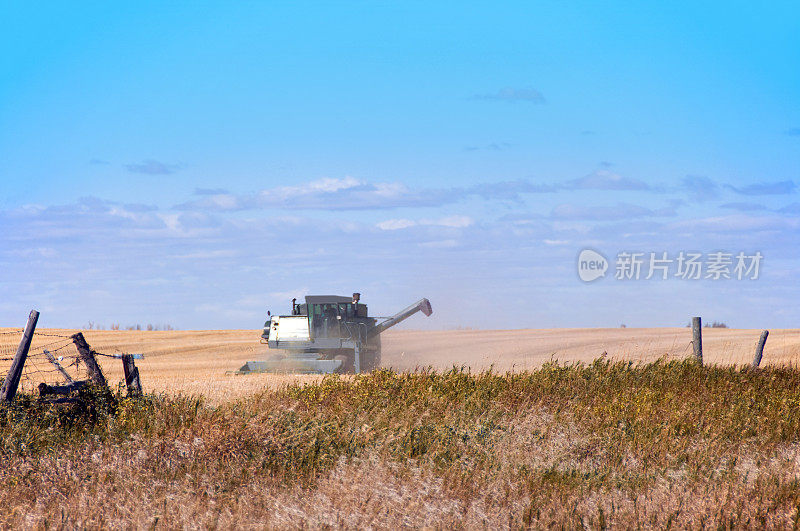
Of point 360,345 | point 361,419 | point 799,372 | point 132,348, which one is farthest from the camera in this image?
point 132,348

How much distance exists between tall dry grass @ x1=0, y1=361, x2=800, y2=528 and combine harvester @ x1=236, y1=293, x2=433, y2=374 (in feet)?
44.8

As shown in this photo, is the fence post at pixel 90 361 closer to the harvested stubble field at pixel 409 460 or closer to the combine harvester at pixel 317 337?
the harvested stubble field at pixel 409 460

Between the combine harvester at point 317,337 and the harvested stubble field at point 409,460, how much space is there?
13.3m

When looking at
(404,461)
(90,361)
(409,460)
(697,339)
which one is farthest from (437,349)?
(409,460)

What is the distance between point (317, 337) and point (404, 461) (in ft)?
57.7

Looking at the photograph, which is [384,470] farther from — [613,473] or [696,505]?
[696,505]

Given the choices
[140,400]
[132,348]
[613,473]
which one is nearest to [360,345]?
[140,400]

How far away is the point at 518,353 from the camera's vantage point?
3828cm

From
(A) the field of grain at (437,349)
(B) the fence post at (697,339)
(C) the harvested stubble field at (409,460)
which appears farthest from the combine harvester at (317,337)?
(C) the harvested stubble field at (409,460)

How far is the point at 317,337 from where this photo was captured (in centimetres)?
2558

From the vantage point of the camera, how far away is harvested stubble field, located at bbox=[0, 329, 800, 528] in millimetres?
6844

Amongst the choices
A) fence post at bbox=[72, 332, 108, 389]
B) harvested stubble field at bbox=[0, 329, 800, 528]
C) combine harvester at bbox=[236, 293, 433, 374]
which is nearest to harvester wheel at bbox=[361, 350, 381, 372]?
combine harvester at bbox=[236, 293, 433, 374]

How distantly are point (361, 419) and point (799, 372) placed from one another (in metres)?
11.0

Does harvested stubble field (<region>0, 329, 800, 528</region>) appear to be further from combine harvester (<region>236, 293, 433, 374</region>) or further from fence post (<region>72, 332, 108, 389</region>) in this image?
combine harvester (<region>236, 293, 433, 374</region>)
